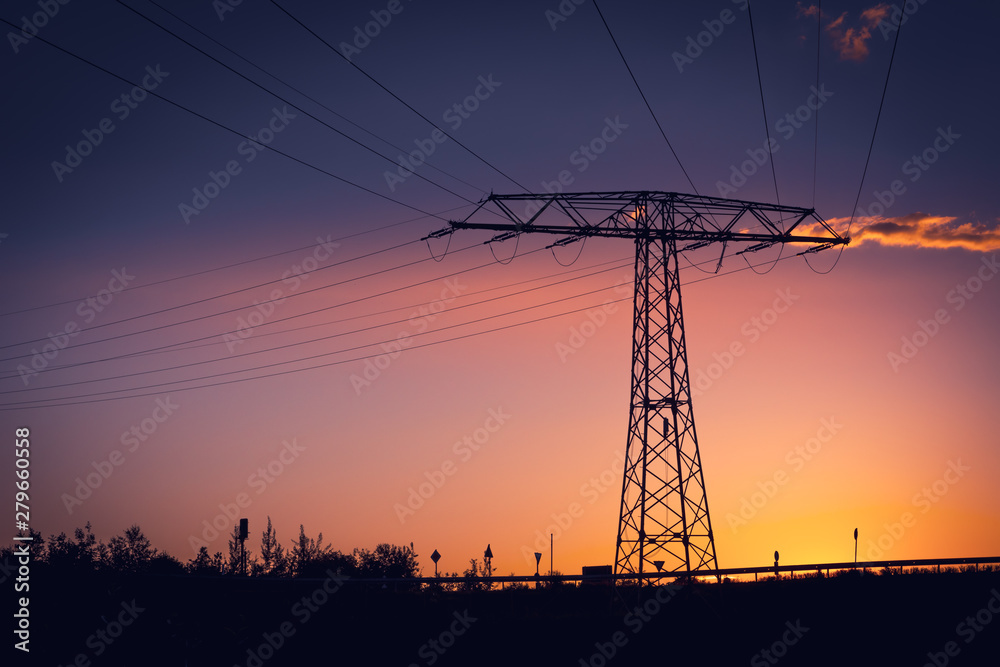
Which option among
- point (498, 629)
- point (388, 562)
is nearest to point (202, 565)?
point (388, 562)

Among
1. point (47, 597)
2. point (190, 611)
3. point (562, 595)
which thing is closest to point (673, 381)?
point (562, 595)

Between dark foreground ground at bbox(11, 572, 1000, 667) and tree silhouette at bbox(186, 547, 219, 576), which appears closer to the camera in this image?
dark foreground ground at bbox(11, 572, 1000, 667)

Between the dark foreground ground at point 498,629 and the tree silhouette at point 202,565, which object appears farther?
the tree silhouette at point 202,565

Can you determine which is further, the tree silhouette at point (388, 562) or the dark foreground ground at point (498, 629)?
the tree silhouette at point (388, 562)

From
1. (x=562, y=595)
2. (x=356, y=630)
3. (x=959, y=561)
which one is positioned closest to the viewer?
(x=356, y=630)

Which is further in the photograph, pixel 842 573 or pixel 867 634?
pixel 842 573

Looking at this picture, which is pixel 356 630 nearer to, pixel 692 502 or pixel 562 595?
pixel 562 595

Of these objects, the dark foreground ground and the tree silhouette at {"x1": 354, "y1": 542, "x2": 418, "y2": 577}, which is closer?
the dark foreground ground

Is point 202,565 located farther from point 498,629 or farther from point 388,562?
point 498,629

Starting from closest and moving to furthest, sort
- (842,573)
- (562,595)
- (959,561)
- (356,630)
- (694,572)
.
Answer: (356,630) → (694,572) → (562,595) → (842,573) → (959,561)
